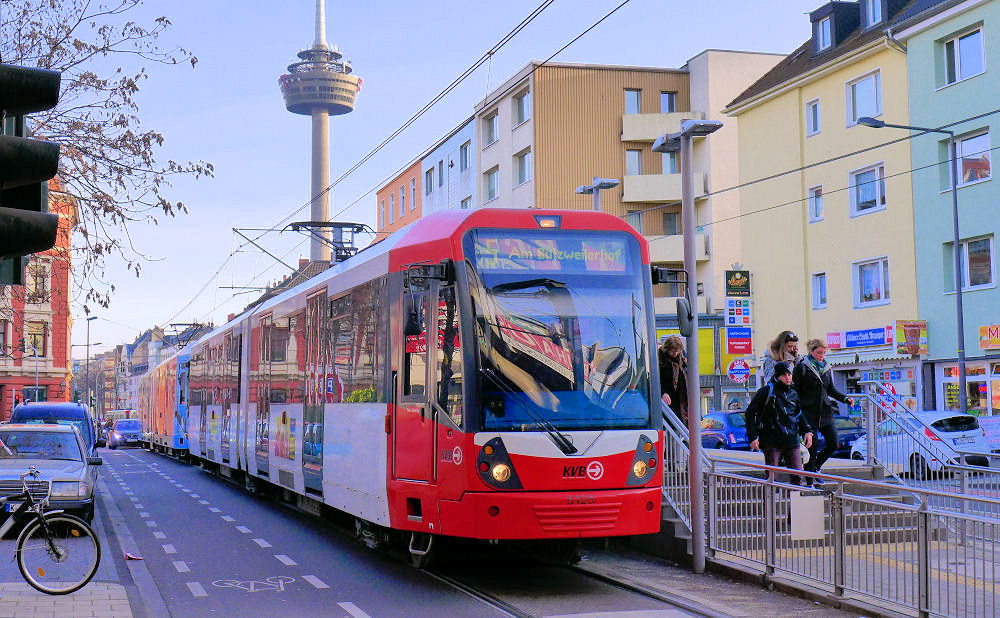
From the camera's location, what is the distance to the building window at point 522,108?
49.2 m

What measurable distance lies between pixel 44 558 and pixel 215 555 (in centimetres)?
291

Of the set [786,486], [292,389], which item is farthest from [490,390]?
[292,389]

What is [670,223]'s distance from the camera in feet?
166

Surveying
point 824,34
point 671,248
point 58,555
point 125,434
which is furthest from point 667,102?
point 58,555

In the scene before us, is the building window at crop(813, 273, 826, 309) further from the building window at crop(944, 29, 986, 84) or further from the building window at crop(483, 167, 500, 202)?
the building window at crop(483, 167, 500, 202)

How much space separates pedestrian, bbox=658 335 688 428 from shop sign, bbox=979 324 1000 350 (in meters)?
19.6

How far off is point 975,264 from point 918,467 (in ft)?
65.7

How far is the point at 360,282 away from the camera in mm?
12289

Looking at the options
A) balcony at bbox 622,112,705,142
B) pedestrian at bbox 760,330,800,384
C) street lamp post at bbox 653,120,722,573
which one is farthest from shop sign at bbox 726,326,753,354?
balcony at bbox 622,112,705,142

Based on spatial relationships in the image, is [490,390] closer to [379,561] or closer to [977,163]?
[379,561]

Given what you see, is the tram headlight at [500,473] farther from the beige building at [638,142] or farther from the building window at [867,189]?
the beige building at [638,142]

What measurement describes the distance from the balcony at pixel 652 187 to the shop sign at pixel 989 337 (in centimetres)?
1908

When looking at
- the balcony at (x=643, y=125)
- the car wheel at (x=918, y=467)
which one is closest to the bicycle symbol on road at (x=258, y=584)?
the car wheel at (x=918, y=467)

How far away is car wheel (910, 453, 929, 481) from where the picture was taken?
530 inches
